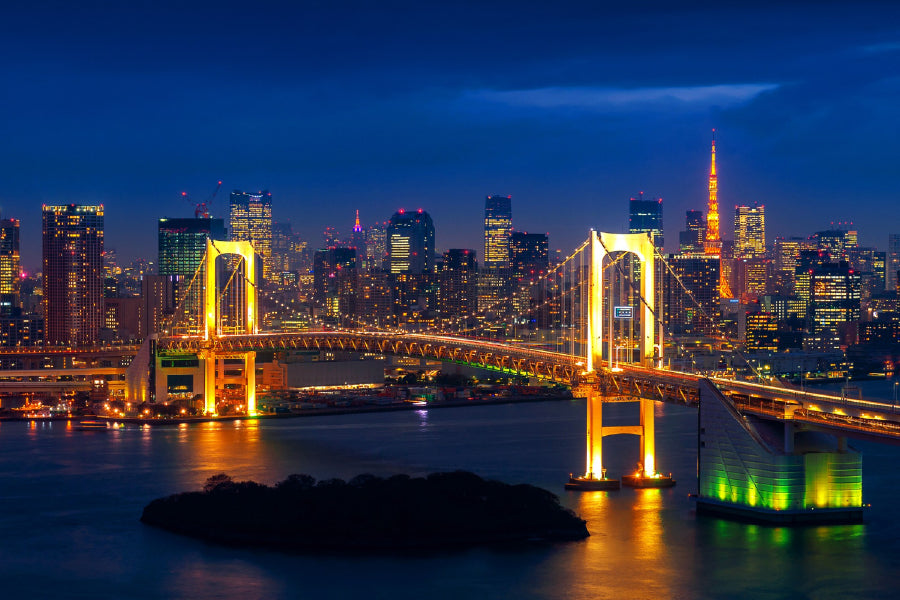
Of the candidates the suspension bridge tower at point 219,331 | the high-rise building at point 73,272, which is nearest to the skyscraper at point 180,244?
the high-rise building at point 73,272

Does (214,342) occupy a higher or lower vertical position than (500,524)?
higher

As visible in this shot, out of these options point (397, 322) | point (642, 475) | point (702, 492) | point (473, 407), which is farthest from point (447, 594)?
point (397, 322)

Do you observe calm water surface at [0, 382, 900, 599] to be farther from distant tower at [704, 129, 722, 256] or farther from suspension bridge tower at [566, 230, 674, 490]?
distant tower at [704, 129, 722, 256]

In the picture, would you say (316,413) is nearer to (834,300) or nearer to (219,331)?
(219,331)

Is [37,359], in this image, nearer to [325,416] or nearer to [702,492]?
[325,416]

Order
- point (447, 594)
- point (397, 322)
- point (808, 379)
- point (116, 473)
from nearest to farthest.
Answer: point (447, 594) < point (116, 473) < point (808, 379) < point (397, 322)

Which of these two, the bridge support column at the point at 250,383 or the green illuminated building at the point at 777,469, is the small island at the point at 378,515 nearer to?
the green illuminated building at the point at 777,469

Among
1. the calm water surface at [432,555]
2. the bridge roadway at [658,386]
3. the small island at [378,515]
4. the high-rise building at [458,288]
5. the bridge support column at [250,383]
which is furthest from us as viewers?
the high-rise building at [458,288]
